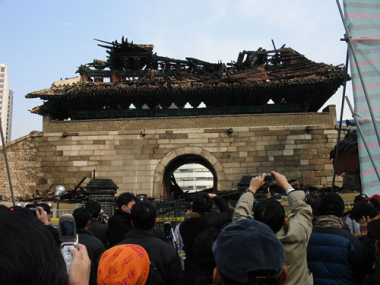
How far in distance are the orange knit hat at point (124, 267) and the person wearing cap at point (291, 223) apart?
36.0 inches

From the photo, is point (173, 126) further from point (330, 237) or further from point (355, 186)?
point (330, 237)

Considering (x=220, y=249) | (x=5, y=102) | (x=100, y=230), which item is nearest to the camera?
(x=220, y=249)

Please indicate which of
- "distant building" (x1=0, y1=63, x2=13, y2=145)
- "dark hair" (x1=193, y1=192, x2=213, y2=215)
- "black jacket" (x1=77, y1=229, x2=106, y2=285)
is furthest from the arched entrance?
"distant building" (x1=0, y1=63, x2=13, y2=145)

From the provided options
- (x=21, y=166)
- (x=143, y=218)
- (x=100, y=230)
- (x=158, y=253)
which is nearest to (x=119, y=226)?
(x=100, y=230)

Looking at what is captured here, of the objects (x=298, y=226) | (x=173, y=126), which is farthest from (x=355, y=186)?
(x=298, y=226)

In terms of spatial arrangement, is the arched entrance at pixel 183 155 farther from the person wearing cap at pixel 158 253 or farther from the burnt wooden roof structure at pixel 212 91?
the person wearing cap at pixel 158 253

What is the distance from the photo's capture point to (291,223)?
125 inches

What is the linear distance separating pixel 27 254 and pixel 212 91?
18074 millimetres

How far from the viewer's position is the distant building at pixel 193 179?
5600cm

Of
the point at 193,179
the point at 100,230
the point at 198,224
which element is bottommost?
the point at 193,179

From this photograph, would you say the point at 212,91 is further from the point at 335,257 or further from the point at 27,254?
the point at 27,254

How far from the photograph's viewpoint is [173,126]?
19062mm

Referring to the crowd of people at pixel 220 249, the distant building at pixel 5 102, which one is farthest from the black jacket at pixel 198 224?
the distant building at pixel 5 102

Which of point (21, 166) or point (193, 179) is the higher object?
point (21, 166)
